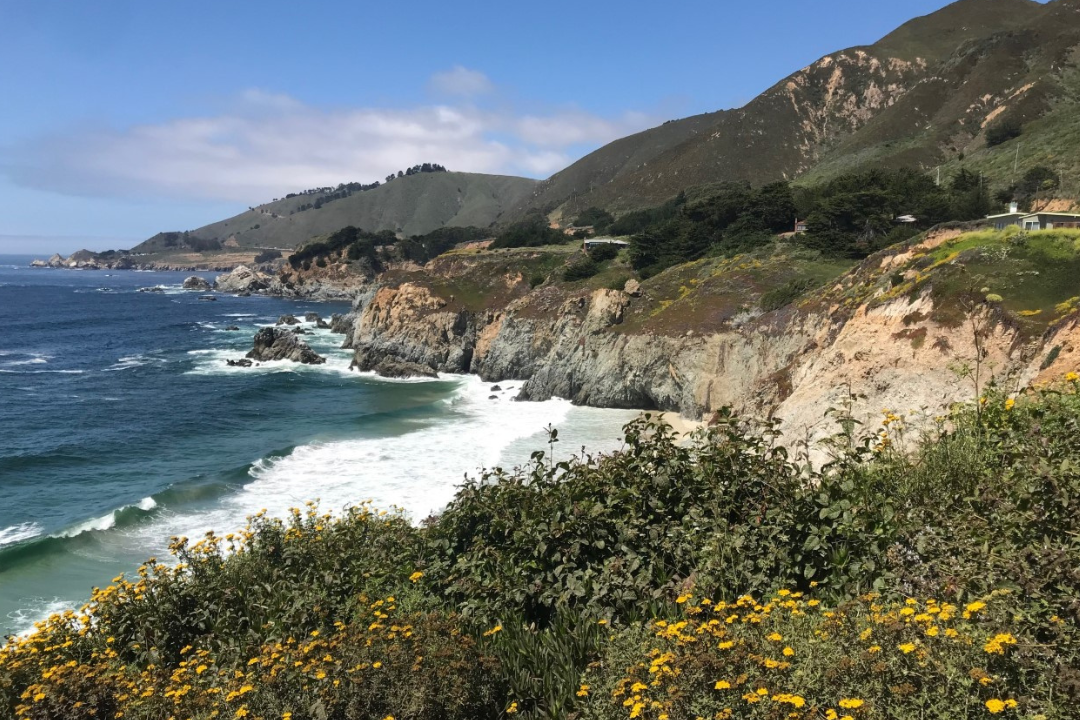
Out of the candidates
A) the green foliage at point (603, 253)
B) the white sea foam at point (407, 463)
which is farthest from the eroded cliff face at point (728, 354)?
the green foliage at point (603, 253)

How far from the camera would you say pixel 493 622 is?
662 cm

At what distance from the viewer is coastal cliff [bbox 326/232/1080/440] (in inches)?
784

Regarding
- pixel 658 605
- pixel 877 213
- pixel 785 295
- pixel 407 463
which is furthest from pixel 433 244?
pixel 658 605

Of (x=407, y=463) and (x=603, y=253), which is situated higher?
(x=603, y=253)

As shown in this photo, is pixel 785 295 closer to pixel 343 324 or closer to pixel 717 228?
pixel 717 228

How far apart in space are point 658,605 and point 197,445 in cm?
3479

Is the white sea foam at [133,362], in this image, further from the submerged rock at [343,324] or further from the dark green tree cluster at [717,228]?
the dark green tree cluster at [717,228]

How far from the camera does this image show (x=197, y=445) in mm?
34719

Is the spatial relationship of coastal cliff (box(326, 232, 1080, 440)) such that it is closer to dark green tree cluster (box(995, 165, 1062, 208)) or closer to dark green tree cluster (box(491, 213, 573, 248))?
dark green tree cluster (box(491, 213, 573, 248))

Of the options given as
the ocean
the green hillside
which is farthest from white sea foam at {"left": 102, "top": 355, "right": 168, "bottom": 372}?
the green hillside

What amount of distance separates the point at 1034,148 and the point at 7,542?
81.6m

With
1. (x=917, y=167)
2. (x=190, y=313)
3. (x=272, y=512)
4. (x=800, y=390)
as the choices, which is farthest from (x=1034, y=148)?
(x=190, y=313)

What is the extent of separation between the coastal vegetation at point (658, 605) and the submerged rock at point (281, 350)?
180 feet

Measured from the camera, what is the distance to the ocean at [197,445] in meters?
22.4
